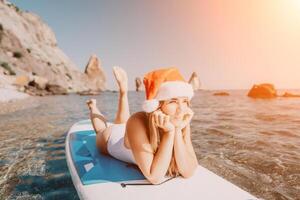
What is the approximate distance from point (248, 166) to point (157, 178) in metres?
3.05

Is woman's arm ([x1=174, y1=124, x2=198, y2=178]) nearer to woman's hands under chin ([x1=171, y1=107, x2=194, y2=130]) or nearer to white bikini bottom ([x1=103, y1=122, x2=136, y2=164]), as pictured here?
woman's hands under chin ([x1=171, y1=107, x2=194, y2=130])

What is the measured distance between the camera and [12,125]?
9227mm

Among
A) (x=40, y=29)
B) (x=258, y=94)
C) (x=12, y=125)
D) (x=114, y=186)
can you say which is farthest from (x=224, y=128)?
(x=40, y=29)

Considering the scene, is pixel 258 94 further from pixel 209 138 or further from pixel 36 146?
pixel 36 146

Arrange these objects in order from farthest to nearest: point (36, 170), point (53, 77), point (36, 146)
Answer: point (53, 77) → point (36, 146) → point (36, 170)

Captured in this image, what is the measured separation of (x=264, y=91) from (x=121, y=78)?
1467 inches

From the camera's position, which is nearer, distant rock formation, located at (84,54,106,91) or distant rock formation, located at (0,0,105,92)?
distant rock formation, located at (0,0,105,92)

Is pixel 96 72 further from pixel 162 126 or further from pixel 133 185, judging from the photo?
pixel 162 126

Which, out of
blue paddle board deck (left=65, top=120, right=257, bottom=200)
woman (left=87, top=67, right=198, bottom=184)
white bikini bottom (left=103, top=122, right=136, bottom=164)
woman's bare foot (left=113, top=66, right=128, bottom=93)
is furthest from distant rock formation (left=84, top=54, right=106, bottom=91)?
woman (left=87, top=67, right=198, bottom=184)

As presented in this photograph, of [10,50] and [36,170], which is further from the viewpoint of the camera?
[10,50]

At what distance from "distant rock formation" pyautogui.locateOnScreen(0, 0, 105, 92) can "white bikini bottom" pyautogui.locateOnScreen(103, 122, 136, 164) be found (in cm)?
3480

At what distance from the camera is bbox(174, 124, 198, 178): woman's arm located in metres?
2.53

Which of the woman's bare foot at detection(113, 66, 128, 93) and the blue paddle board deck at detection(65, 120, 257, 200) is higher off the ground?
the woman's bare foot at detection(113, 66, 128, 93)

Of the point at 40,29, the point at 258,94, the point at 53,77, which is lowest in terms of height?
the point at 258,94
